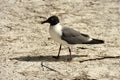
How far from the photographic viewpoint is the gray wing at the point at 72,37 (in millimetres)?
8250

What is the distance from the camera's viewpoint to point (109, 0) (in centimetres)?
1271

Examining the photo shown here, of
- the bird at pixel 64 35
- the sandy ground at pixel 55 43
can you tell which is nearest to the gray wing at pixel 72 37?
the bird at pixel 64 35

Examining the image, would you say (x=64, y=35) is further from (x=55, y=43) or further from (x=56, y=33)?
(x=55, y=43)

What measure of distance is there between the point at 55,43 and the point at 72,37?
0.96m

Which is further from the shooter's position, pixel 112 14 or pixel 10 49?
pixel 112 14

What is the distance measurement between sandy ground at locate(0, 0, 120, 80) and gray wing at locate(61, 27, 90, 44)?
0.34m

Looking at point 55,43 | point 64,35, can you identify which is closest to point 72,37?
point 64,35

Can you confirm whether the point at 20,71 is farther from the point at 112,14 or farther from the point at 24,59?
the point at 112,14

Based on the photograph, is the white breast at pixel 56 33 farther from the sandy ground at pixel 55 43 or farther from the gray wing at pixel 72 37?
the sandy ground at pixel 55 43

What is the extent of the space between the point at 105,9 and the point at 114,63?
3.92 m

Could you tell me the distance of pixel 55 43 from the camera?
30.5ft

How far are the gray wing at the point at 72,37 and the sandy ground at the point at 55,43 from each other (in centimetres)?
34

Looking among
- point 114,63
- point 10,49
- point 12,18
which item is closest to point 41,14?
point 12,18

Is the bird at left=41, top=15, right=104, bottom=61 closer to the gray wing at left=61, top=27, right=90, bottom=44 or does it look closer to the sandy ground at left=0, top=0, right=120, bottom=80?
the gray wing at left=61, top=27, right=90, bottom=44
